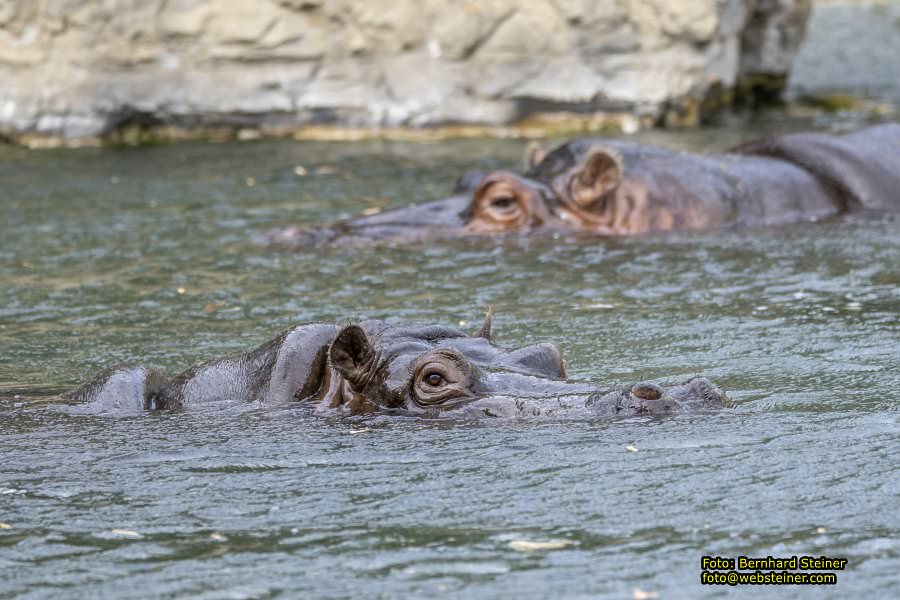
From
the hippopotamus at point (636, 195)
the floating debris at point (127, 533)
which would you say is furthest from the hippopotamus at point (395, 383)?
the hippopotamus at point (636, 195)

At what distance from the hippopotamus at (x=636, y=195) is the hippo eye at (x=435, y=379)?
491 cm

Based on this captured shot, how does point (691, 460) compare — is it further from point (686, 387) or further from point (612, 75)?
point (612, 75)

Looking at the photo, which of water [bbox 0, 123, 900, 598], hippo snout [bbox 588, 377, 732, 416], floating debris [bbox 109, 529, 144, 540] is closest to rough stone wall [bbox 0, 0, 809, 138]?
water [bbox 0, 123, 900, 598]

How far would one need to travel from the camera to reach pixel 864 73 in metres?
21.2

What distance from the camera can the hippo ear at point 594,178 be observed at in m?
10.4

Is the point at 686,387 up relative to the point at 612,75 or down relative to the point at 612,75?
down

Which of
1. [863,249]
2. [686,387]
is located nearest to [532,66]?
[863,249]

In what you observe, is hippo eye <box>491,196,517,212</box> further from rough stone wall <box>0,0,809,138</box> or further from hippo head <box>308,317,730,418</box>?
rough stone wall <box>0,0,809,138</box>

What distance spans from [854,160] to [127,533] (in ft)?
26.1

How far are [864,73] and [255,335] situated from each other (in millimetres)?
15487

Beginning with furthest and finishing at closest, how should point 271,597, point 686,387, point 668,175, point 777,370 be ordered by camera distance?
point 668,175 < point 777,370 < point 686,387 < point 271,597

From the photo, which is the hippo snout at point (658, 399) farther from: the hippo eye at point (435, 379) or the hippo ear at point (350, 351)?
the hippo ear at point (350, 351)

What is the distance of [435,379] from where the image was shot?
5465mm

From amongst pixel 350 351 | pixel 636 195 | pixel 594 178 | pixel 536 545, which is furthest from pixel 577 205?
pixel 536 545
